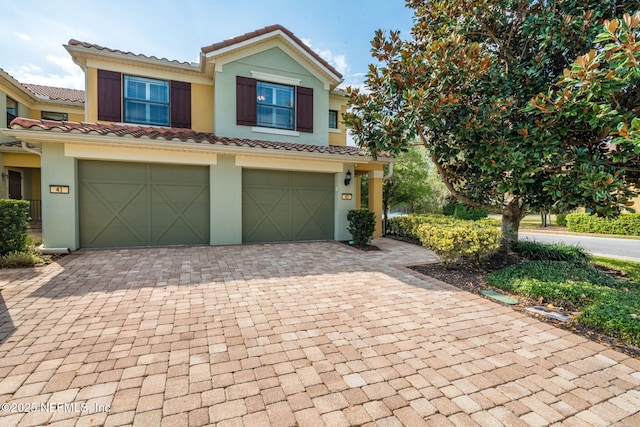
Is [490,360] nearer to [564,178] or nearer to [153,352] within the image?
[153,352]

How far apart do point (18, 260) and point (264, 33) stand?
9751mm

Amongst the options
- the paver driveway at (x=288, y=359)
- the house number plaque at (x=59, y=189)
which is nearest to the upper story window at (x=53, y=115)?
the house number plaque at (x=59, y=189)

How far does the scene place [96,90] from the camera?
1005 cm

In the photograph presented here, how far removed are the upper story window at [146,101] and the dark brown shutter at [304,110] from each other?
4.81 metres

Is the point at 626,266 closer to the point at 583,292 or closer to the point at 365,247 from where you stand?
the point at 583,292

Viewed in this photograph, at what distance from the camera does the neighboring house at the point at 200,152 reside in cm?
821

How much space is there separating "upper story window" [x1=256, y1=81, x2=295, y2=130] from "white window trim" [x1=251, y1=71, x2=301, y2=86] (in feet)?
0.48

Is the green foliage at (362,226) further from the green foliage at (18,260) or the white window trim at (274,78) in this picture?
the green foliage at (18,260)

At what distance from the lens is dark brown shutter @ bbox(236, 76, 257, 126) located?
10.6m

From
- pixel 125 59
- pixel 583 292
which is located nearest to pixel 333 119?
pixel 125 59

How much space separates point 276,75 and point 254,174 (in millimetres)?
3996

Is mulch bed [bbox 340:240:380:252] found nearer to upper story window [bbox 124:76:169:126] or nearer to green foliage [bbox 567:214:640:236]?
upper story window [bbox 124:76:169:126]

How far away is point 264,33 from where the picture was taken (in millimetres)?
10617

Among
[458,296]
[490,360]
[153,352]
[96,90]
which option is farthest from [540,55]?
[96,90]
